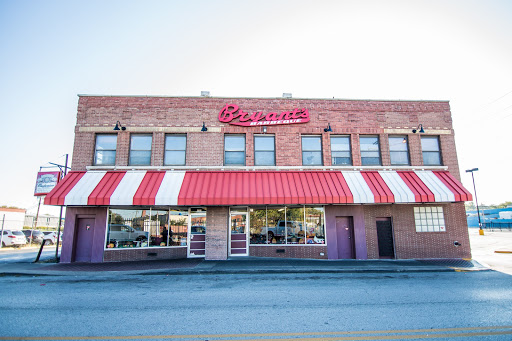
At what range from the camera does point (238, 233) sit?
14.5 metres

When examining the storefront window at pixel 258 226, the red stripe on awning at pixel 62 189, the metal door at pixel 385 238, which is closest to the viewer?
the red stripe on awning at pixel 62 189

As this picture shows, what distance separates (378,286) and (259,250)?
6.83m

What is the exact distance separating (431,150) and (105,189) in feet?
56.0

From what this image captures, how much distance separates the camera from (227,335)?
479 cm

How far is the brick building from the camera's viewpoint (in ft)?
43.5

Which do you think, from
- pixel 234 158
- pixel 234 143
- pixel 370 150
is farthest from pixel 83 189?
pixel 370 150

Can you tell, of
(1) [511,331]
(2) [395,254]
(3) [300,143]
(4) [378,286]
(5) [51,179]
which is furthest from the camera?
(5) [51,179]

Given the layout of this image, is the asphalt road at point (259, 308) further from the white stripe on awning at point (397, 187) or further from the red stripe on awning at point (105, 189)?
the white stripe on awning at point (397, 187)

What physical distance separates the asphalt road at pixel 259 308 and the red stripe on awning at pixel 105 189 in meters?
3.55

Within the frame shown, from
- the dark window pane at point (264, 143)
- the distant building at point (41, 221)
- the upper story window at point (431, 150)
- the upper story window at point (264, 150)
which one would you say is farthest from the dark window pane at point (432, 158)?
the distant building at point (41, 221)

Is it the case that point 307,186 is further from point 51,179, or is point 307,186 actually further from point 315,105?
point 51,179

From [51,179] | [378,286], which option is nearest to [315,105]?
[378,286]

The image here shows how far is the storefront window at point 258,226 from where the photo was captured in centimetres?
1439

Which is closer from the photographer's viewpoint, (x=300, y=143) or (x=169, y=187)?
(x=169, y=187)
